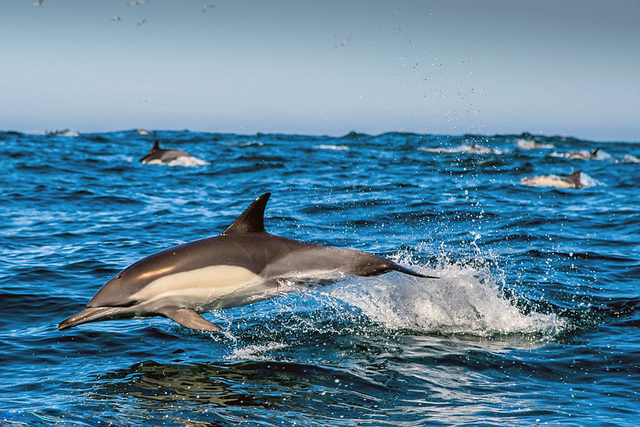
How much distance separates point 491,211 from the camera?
15500 mm

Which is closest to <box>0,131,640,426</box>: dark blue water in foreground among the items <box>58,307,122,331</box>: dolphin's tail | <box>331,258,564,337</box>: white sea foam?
<box>331,258,564,337</box>: white sea foam

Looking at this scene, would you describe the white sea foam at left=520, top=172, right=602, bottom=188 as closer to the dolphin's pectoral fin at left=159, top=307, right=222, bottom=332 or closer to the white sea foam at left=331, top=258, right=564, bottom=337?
the white sea foam at left=331, top=258, right=564, bottom=337

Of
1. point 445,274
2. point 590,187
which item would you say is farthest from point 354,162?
point 445,274

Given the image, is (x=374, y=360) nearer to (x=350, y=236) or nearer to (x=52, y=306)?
(x=52, y=306)

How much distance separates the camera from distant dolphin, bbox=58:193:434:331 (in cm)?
621

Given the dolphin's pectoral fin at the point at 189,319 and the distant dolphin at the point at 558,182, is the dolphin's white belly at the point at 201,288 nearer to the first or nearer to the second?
the dolphin's pectoral fin at the point at 189,319

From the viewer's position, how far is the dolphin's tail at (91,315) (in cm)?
612

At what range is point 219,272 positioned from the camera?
6.32 meters

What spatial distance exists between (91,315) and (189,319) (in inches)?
38.2

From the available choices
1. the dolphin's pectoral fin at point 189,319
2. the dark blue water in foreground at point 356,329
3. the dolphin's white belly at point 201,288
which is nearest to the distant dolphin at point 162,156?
the dark blue water in foreground at point 356,329

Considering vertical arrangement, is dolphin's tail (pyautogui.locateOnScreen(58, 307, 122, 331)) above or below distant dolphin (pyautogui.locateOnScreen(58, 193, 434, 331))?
below

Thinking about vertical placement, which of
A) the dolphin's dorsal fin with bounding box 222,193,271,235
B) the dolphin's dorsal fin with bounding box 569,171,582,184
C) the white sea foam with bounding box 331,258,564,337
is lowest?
the white sea foam with bounding box 331,258,564,337

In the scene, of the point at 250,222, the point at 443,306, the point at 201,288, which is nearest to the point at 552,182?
the point at 443,306

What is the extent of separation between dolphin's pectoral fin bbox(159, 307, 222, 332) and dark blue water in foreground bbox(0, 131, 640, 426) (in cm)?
44
